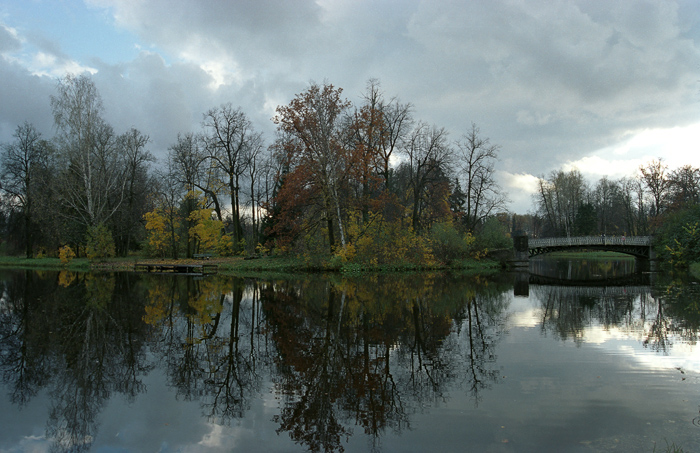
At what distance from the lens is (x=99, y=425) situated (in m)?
5.13

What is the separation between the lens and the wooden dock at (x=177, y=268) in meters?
32.3

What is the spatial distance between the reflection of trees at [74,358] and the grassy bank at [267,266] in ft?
55.2

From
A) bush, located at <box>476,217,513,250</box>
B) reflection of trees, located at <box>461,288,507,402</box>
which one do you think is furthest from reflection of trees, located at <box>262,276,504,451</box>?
bush, located at <box>476,217,513,250</box>

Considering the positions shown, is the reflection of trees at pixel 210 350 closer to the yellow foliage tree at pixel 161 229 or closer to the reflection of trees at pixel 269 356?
the reflection of trees at pixel 269 356

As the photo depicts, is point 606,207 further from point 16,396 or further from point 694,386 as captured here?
point 16,396

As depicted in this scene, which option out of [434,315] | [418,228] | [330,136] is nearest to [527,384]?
[434,315]

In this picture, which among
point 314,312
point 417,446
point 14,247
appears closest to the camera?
point 417,446

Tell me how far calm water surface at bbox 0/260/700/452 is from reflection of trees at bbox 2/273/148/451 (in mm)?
38

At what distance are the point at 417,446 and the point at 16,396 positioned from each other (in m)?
5.61

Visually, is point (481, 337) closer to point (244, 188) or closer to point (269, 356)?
point (269, 356)

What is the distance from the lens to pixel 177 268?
3409 centimetres

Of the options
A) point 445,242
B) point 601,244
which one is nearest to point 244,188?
point 445,242

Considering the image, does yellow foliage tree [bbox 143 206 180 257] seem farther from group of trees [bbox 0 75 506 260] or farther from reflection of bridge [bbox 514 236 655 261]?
reflection of bridge [bbox 514 236 655 261]

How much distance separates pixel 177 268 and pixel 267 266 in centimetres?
803
